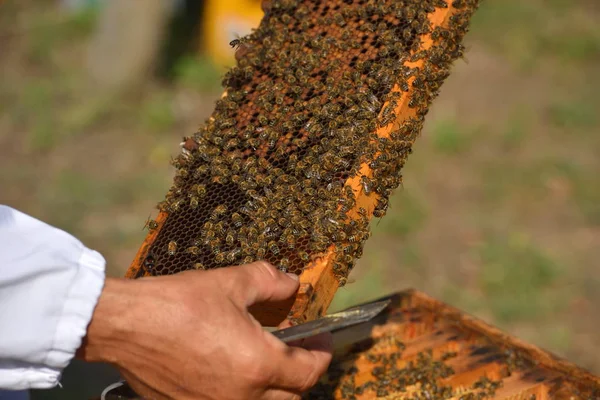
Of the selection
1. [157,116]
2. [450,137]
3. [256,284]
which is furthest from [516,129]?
[256,284]

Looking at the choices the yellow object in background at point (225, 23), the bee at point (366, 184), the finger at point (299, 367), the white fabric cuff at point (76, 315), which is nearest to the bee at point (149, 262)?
the white fabric cuff at point (76, 315)

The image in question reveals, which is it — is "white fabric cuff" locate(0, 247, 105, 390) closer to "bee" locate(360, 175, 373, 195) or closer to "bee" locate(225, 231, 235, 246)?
"bee" locate(225, 231, 235, 246)

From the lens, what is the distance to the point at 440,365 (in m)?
3.25

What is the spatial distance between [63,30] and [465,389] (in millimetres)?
10251

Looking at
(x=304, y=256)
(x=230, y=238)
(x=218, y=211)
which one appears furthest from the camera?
(x=218, y=211)

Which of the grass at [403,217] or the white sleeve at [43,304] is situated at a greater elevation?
the grass at [403,217]

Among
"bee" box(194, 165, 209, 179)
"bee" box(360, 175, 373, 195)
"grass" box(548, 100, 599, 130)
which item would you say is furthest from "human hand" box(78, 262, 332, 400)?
"grass" box(548, 100, 599, 130)

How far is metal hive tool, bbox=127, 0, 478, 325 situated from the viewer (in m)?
2.66

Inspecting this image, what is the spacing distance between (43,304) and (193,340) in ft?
1.68

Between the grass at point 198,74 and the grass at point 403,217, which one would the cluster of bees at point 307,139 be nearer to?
the grass at point 403,217

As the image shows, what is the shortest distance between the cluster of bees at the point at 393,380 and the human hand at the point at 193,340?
2.91 feet

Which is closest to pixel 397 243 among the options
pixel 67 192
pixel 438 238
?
pixel 438 238

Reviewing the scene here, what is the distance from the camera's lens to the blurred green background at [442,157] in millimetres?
6855

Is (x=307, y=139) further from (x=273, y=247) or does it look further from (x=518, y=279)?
(x=518, y=279)
